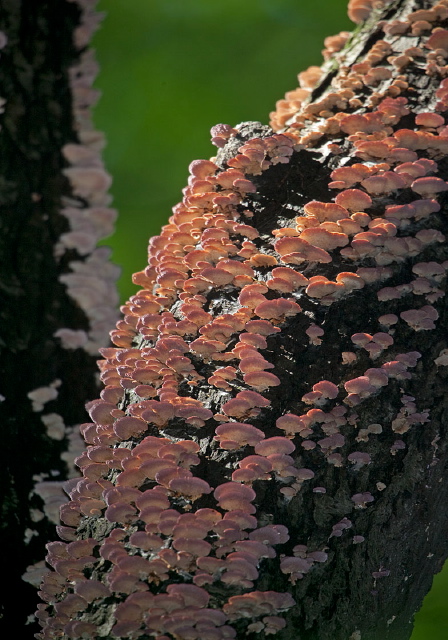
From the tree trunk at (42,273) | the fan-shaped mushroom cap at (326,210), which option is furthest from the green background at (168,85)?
the fan-shaped mushroom cap at (326,210)

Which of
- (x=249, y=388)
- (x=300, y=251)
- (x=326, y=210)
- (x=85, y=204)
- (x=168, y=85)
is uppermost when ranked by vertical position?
(x=168, y=85)

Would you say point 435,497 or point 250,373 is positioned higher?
point 250,373

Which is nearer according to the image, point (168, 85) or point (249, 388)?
point (249, 388)

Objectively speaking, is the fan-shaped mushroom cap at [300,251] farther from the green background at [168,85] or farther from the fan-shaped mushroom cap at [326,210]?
the green background at [168,85]

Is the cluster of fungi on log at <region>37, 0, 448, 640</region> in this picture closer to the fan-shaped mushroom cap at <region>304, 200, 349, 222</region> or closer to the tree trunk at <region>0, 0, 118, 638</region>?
the fan-shaped mushroom cap at <region>304, 200, 349, 222</region>

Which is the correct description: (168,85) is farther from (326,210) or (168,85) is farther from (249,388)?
(249,388)

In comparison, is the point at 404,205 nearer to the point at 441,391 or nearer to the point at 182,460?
the point at 441,391

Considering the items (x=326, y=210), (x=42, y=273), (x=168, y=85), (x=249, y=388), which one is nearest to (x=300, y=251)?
(x=326, y=210)

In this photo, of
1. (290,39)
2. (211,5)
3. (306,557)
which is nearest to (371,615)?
(306,557)
